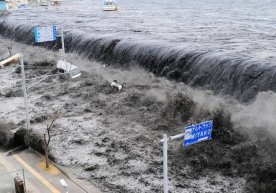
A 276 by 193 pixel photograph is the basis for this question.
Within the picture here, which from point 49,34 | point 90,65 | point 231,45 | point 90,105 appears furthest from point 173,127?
point 90,65

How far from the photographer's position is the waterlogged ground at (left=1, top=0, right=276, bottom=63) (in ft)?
115

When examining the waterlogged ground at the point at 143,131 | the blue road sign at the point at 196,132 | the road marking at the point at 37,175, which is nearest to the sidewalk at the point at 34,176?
the road marking at the point at 37,175

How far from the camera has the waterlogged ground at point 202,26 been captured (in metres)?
35.1

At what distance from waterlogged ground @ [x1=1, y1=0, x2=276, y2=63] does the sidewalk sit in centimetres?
1656

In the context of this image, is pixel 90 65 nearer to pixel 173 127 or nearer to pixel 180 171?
pixel 173 127

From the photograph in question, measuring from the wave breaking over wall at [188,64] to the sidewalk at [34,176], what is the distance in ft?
41.6

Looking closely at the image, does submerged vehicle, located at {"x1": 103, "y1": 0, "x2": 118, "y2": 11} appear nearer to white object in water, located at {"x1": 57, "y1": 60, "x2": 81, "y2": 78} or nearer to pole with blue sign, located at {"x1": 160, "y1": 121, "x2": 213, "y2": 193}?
white object in water, located at {"x1": 57, "y1": 60, "x2": 81, "y2": 78}

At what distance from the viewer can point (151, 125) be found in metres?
24.4

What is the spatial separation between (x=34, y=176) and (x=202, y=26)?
3355 cm

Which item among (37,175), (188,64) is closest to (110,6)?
(188,64)

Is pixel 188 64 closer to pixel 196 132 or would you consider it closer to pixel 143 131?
pixel 143 131

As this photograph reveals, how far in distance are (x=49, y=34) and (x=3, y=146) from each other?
7183 millimetres

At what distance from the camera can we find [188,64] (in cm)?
3162

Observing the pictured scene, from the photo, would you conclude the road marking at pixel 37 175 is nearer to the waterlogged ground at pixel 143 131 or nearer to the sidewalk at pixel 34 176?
the sidewalk at pixel 34 176
